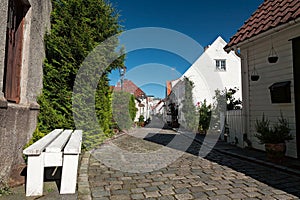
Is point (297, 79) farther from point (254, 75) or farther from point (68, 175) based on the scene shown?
point (68, 175)

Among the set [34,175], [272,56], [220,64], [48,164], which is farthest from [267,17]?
[220,64]

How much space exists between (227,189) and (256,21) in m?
5.58

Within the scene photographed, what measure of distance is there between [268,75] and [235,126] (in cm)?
255

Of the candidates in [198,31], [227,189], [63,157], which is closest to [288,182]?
[227,189]

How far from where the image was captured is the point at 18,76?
4.46 metres

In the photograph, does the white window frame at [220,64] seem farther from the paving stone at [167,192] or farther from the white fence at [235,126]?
the paving stone at [167,192]

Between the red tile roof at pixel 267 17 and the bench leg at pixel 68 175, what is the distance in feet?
18.0

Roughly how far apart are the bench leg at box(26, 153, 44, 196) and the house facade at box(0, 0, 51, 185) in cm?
51

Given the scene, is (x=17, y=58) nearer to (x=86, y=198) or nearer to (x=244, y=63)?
(x=86, y=198)

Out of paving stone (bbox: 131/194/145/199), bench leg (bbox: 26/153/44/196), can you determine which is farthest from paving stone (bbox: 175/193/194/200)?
bench leg (bbox: 26/153/44/196)

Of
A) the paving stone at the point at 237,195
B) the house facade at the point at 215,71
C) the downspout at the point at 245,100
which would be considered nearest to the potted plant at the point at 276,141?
the downspout at the point at 245,100

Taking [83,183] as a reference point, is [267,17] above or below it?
above

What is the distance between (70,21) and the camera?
634cm

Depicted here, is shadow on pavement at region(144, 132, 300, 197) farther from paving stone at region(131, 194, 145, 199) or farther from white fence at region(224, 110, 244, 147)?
paving stone at region(131, 194, 145, 199)
